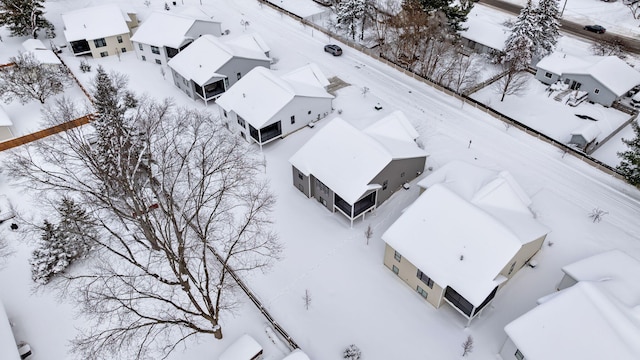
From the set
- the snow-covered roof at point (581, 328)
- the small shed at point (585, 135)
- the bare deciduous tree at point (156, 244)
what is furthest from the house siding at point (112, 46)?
the snow-covered roof at point (581, 328)

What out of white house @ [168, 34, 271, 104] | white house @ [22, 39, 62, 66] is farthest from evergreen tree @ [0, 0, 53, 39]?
white house @ [168, 34, 271, 104]

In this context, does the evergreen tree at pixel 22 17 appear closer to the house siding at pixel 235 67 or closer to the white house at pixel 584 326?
the house siding at pixel 235 67

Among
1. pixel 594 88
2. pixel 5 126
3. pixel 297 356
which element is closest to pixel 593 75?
pixel 594 88

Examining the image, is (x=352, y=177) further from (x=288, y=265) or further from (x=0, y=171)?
(x=0, y=171)

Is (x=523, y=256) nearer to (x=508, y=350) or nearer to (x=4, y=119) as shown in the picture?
(x=508, y=350)

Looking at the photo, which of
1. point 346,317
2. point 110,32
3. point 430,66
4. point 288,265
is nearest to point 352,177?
point 288,265

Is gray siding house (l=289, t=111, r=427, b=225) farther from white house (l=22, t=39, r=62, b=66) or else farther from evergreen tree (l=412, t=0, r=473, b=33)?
white house (l=22, t=39, r=62, b=66)
